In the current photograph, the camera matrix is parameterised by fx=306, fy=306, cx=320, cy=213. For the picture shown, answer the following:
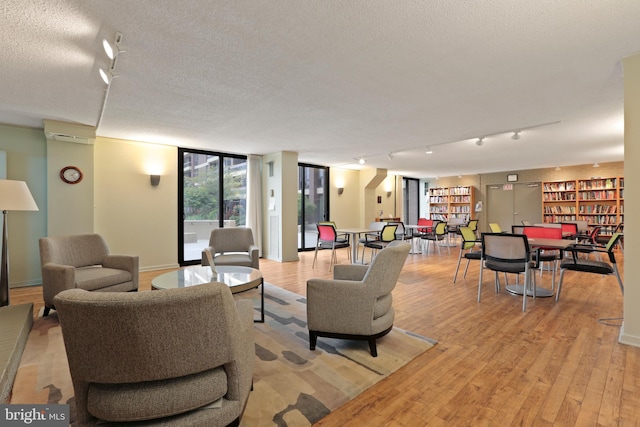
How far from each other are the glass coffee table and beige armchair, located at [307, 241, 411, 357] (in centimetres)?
65

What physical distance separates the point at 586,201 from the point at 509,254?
7.56 meters

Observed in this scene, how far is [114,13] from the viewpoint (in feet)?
6.49

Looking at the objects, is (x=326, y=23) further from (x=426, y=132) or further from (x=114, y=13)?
(x=426, y=132)

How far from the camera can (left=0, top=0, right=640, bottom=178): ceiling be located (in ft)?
6.53

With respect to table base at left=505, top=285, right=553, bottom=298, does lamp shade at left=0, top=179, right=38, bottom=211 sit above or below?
above

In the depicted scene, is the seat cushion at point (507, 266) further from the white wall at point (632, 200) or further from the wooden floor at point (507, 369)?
the white wall at point (632, 200)

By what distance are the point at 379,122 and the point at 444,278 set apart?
9.00 feet

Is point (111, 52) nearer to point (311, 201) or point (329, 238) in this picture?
point (329, 238)

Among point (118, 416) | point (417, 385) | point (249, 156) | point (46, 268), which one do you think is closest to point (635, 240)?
point (417, 385)

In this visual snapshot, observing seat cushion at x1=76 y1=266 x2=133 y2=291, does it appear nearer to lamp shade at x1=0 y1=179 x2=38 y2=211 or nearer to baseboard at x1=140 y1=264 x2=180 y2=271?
lamp shade at x1=0 y1=179 x2=38 y2=211

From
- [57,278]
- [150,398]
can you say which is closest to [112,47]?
[57,278]

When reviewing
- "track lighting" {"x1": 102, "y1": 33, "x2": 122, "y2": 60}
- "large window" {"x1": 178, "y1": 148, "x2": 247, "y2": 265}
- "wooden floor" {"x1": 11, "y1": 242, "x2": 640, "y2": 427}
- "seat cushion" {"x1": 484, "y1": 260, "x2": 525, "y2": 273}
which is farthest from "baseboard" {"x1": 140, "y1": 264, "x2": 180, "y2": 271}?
"seat cushion" {"x1": 484, "y1": 260, "x2": 525, "y2": 273}

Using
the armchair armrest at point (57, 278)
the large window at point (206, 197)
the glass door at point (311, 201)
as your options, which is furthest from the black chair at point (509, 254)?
the glass door at point (311, 201)

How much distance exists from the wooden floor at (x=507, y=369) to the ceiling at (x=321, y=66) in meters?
2.41
